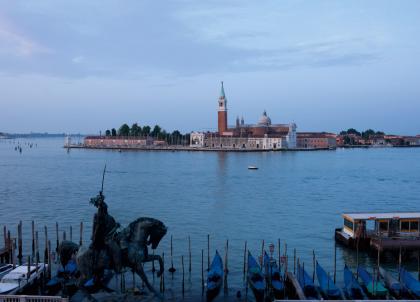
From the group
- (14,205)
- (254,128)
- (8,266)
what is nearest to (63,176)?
(14,205)

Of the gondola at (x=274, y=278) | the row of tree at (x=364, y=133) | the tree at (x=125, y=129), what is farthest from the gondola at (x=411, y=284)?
the row of tree at (x=364, y=133)

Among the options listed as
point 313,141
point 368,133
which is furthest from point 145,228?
point 368,133

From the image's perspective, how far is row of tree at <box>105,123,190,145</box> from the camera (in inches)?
3826

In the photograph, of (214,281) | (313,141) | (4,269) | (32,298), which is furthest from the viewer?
(313,141)

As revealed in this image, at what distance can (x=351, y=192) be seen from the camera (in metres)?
30.5

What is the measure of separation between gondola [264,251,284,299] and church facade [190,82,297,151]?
72.2 meters

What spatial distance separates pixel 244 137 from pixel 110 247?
80.9 metres

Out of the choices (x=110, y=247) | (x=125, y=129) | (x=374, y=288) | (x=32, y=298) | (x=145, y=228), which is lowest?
(x=374, y=288)

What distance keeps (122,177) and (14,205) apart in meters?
14.7

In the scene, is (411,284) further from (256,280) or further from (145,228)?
(145,228)

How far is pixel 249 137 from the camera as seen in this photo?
87.9 m

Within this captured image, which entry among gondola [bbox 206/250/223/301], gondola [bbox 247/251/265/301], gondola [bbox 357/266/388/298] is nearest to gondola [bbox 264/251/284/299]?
gondola [bbox 247/251/265/301]

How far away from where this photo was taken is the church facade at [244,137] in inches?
3398

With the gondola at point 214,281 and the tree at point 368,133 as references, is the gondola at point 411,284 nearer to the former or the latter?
the gondola at point 214,281
